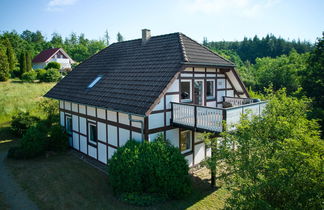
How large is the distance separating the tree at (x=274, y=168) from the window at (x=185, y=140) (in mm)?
4676

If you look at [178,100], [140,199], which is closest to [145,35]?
[178,100]

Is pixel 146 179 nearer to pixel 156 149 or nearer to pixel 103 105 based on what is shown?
pixel 156 149

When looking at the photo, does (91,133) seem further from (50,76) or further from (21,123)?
(50,76)

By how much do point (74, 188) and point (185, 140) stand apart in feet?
18.6

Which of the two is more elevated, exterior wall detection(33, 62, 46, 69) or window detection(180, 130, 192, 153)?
exterior wall detection(33, 62, 46, 69)

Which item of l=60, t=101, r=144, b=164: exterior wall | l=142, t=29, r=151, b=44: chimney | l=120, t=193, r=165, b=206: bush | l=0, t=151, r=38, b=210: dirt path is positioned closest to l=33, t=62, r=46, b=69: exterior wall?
l=60, t=101, r=144, b=164: exterior wall

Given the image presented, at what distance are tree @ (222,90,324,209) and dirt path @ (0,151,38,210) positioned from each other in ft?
25.2

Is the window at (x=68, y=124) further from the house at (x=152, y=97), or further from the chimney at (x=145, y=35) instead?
the chimney at (x=145, y=35)

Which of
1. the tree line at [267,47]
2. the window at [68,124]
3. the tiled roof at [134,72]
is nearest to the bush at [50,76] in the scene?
the tiled roof at [134,72]

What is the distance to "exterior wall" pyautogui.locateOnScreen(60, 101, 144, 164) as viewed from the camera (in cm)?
1169

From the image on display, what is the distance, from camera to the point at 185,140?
12.7 meters

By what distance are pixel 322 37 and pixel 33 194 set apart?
1149 inches

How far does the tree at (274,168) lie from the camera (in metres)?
5.44

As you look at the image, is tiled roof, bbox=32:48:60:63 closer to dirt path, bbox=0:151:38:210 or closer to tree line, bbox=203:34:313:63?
dirt path, bbox=0:151:38:210
